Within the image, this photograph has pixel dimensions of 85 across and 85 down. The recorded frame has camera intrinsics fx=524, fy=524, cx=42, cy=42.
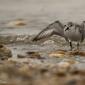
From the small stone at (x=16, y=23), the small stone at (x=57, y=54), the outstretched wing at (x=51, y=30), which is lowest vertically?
the small stone at (x=16, y=23)

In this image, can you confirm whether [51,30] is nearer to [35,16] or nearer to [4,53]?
[4,53]

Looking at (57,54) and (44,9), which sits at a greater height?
(57,54)

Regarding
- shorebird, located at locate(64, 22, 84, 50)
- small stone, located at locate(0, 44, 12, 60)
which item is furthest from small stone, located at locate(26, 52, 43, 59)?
shorebird, located at locate(64, 22, 84, 50)

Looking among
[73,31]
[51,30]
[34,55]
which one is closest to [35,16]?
[51,30]

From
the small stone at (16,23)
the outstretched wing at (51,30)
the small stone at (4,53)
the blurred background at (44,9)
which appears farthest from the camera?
the blurred background at (44,9)

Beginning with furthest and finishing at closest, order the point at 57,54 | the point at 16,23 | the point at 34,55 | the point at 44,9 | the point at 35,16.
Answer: the point at 44,9 < the point at 35,16 < the point at 16,23 < the point at 57,54 < the point at 34,55

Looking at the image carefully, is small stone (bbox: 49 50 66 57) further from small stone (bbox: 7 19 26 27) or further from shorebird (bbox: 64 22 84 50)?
small stone (bbox: 7 19 26 27)

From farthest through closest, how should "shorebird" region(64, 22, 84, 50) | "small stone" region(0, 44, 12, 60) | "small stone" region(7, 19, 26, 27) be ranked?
"small stone" region(7, 19, 26, 27), "shorebird" region(64, 22, 84, 50), "small stone" region(0, 44, 12, 60)

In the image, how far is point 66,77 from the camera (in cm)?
602

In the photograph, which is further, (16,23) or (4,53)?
(16,23)

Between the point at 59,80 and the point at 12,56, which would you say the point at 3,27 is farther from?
the point at 59,80

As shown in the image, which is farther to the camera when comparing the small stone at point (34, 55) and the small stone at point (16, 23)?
the small stone at point (16, 23)

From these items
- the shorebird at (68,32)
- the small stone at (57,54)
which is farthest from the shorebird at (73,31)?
the small stone at (57,54)

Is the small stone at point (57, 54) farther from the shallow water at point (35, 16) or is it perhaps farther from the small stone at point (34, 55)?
the shallow water at point (35, 16)
